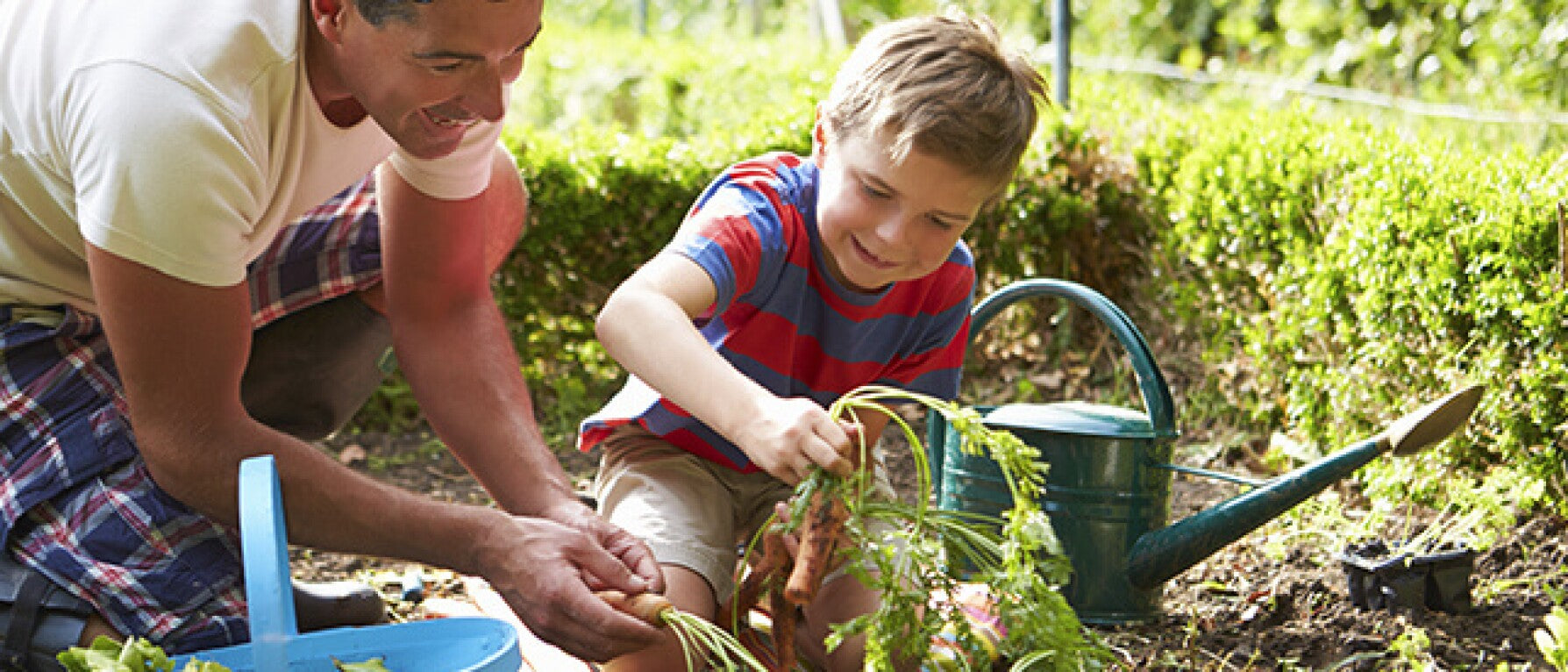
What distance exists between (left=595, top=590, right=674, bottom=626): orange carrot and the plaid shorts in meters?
0.57

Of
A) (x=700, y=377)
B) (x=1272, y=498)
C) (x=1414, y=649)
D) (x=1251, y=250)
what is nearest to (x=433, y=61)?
(x=700, y=377)

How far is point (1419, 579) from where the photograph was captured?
8.36ft

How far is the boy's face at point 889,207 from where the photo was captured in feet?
7.20

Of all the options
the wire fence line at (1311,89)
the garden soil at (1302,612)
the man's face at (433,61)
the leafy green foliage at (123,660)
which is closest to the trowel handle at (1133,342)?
the garden soil at (1302,612)

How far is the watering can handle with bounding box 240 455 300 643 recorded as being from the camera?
1516 mm

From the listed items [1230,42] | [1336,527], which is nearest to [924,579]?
[1336,527]

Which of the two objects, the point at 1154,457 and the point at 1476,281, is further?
the point at 1476,281

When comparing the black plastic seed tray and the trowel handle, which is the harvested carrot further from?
the black plastic seed tray

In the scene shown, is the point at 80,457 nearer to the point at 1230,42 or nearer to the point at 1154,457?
the point at 1154,457

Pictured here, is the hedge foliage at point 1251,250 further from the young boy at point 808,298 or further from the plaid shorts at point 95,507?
the plaid shorts at point 95,507

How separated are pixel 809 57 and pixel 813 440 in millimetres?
4622

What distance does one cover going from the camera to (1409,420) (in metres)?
2.26

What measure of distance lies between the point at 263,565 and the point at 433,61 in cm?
69

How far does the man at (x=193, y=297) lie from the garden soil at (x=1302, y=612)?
765 millimetres
